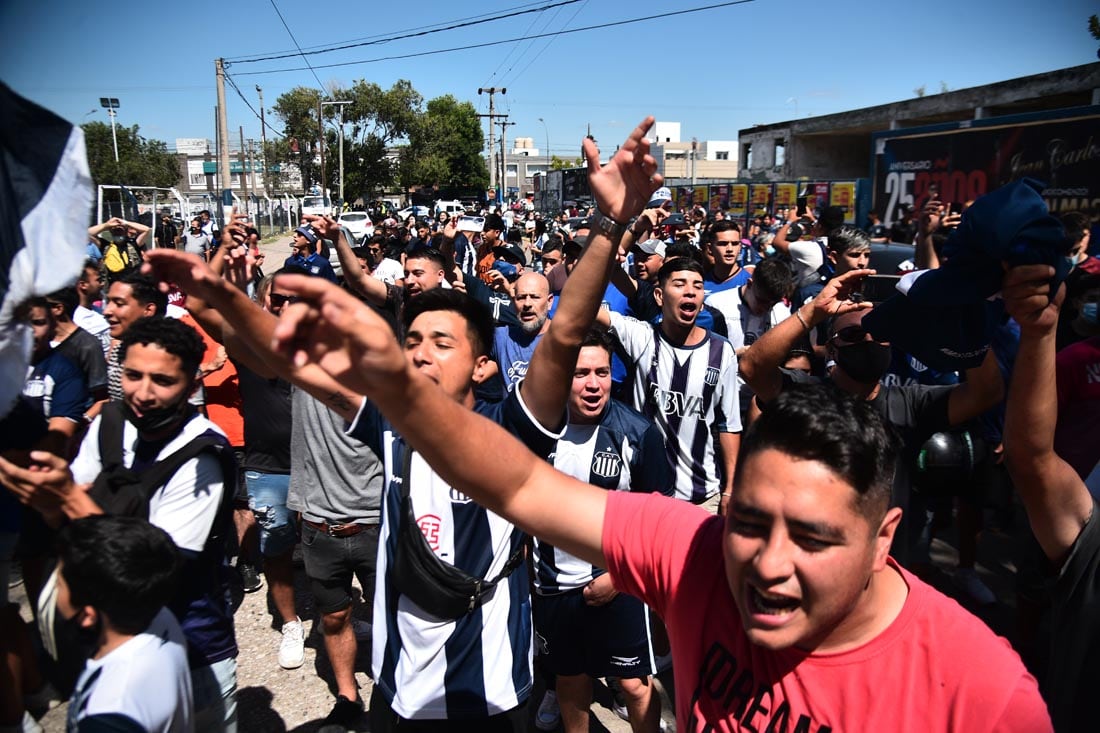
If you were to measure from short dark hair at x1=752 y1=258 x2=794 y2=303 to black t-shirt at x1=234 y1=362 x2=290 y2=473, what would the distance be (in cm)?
328

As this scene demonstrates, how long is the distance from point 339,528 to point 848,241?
4.24 meters

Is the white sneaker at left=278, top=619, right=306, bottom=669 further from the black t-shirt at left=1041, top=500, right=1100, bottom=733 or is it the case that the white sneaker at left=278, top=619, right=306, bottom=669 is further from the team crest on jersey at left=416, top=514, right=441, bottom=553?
the black t-shirt at left=1041, top=500, right=1100, bottom=733

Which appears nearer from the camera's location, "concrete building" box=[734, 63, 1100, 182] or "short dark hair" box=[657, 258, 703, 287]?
"short dark hair" box=[657, 258, 703, 287]

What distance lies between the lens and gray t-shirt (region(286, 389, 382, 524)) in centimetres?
372

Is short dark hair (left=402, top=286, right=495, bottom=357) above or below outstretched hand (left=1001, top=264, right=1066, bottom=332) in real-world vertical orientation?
below

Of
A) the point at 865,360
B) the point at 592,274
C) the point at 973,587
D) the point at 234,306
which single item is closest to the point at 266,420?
the point at 234,306

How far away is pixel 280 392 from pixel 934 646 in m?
3.72

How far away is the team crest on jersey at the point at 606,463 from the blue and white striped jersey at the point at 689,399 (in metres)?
0.94

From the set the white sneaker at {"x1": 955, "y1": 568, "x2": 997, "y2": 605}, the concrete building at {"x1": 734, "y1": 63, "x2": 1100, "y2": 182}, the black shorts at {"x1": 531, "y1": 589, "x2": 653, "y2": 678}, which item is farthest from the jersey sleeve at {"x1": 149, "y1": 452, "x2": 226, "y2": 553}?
the concrete building at {"x1": 734, "y1": 63, "x2": 1100, "y2": 182}

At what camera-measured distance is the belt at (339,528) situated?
3727mm

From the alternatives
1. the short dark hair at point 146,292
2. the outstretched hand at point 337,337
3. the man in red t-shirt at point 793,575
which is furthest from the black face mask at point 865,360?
the short dark hair at point 146,292

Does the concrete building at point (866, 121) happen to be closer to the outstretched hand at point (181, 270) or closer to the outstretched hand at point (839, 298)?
the outstretched hand at point (839, 298)

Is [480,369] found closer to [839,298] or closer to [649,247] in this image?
[839,298]

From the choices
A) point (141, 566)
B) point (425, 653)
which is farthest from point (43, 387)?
point (425, 653)
